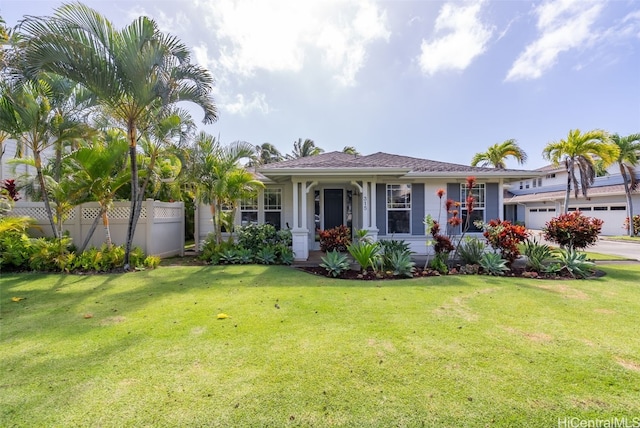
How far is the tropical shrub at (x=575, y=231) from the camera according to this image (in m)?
7.70

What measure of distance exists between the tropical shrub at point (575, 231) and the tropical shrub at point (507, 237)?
3.82 ft

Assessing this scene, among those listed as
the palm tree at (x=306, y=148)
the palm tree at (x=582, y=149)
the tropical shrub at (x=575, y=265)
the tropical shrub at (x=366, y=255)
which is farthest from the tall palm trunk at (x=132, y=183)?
the palm tree at (x=306, y=148)

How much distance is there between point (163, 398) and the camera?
2389 millimetres

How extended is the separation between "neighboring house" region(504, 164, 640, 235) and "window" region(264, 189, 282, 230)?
43.4ft

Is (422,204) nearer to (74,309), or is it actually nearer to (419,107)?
(419,107)

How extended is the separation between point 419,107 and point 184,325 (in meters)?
14.1

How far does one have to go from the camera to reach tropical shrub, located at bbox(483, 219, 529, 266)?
7.60 metres

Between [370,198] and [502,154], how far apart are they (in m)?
16.7

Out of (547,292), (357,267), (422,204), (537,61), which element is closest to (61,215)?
(357,267)

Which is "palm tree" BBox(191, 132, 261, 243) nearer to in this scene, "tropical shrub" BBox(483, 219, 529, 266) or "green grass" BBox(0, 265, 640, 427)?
"green grass" BBox(0, 265, 640, 427)

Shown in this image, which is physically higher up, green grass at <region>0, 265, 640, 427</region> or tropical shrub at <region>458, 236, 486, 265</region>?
tropical shrub at <region>458, 236, 486, 265</region>

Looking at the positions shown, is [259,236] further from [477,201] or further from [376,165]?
[477,201]

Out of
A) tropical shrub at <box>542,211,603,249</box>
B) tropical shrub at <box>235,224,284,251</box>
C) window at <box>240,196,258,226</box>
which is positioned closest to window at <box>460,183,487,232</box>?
tropical shrub at <box>542,211,603,249</box>

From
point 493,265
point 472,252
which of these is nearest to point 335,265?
point 472,252
